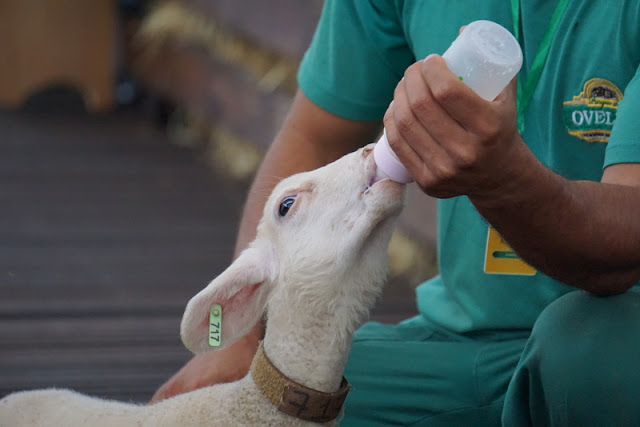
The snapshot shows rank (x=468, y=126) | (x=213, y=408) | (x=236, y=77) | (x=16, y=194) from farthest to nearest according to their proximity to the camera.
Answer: (x=236, y=77) < (x=16, y=194) < (x=213, y=408) < (x=468, y=126)

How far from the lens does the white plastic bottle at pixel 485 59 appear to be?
4.43 feet

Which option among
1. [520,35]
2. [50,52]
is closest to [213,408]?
[520,35]

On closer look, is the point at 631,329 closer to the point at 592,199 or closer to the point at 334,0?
the point at 592,199

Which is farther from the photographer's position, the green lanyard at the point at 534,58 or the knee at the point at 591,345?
the green lanyard at the point at 534,58

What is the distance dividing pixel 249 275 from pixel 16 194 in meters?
3.20

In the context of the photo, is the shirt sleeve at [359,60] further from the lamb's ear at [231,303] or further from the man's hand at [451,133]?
the man's hand at [451,133]

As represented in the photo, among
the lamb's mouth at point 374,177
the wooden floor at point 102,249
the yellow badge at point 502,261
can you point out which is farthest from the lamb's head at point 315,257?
the wooden floor at point 102,249

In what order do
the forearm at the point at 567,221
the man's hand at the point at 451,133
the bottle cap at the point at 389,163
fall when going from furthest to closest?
the bottle cap at the point at 389,163, the forearm at the point at 567,221, the man's hand at the point at 451,133

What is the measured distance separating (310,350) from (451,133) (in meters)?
0.51

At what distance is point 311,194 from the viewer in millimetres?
1670

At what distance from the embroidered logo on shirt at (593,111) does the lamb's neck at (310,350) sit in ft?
1.76

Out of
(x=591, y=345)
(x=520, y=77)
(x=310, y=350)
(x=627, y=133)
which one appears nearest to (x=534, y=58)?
(x=520, y=77)

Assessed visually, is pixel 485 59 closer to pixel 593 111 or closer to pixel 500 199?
pixel 500 199

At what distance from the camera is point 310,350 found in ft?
5.49
